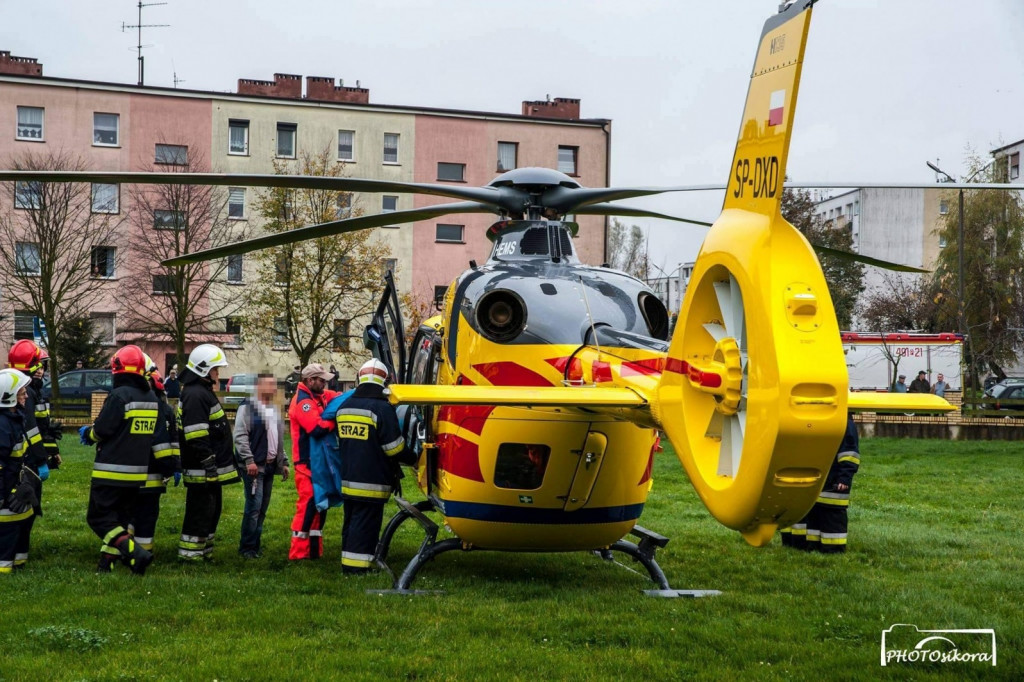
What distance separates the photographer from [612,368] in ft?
24.2

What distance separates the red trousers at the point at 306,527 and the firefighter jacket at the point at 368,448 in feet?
3.95

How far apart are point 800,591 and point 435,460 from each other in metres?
3.62

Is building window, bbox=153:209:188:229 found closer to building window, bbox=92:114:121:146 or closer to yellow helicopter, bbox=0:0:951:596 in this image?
building window, bbox=92:114:121:146

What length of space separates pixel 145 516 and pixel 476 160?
36.9 metres

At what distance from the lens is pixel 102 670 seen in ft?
21.8

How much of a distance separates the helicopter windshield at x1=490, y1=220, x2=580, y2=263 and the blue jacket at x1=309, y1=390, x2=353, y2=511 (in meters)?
2.51

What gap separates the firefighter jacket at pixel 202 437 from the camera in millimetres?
10352

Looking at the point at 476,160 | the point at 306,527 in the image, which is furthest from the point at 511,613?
the point at 476,160

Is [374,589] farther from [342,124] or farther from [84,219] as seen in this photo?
[342,124]

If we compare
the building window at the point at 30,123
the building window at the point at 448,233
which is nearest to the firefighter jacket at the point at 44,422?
the building window at the point at 448,233

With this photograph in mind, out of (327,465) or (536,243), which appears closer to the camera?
(536,243)

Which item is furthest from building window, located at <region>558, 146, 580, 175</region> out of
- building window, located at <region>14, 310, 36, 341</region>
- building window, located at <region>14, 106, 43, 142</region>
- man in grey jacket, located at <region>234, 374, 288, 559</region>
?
man in grey jacket, located at <region>234, 374, 288, 559</region>

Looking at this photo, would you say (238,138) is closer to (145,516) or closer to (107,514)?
(145,516)

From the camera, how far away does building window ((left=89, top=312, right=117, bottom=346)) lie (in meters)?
40.7
